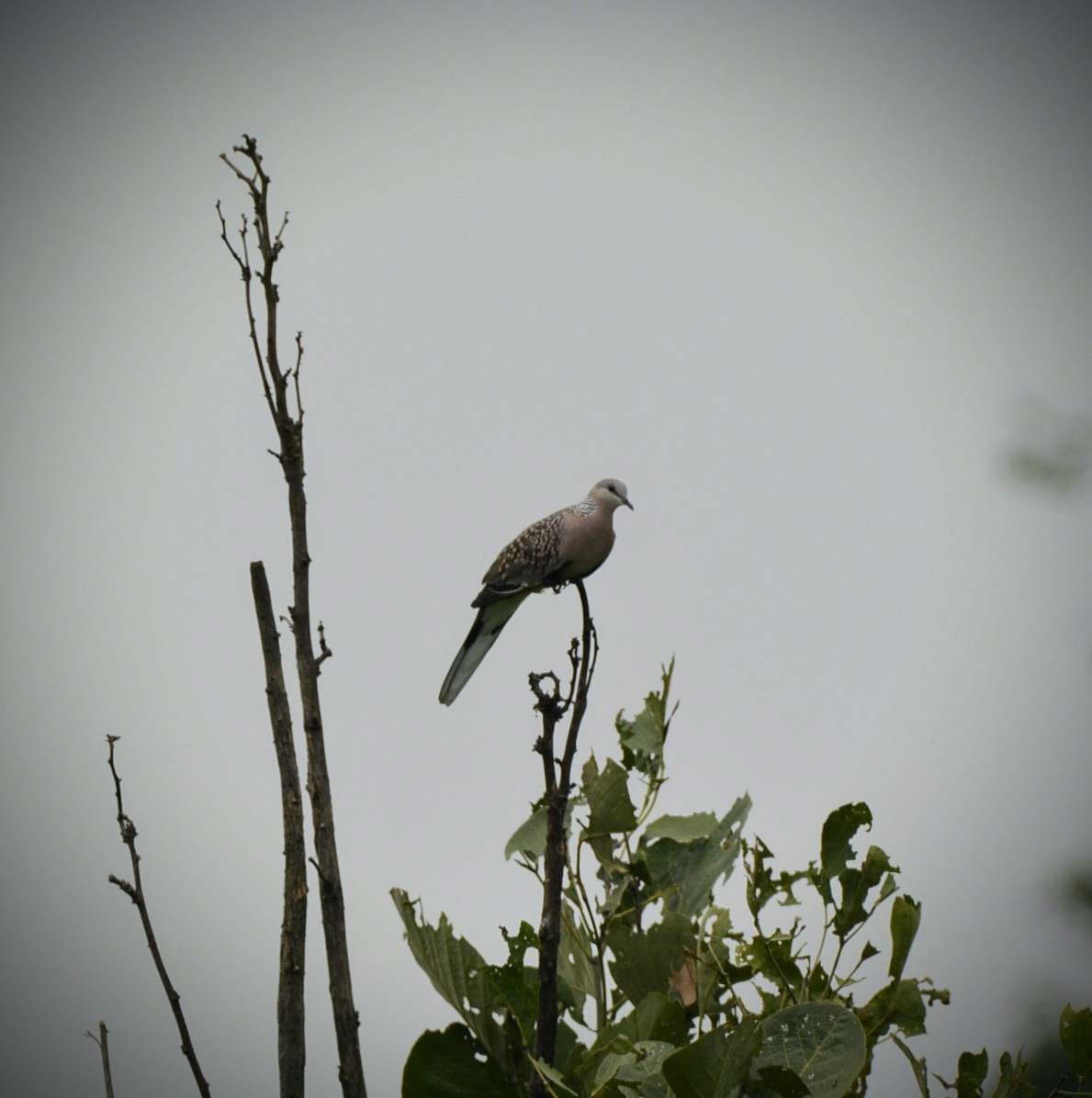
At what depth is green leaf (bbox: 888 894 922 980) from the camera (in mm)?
1591

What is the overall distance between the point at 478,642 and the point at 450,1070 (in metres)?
3.20

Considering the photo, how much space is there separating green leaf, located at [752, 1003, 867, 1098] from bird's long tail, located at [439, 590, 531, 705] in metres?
3.23

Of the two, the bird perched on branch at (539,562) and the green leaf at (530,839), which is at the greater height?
the bird perched on branch at (539,562)

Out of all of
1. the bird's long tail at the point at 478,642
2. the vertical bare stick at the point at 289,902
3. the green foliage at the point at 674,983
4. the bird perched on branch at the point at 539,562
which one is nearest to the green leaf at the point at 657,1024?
the green foliage at the point at 674,983

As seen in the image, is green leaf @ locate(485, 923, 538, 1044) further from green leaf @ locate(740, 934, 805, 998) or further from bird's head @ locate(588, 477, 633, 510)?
bird's head @ locate(588, 477, 633, 510)

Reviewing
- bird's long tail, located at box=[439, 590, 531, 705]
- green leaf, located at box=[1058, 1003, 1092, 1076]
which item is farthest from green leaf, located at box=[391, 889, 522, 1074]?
bird's long tail, located at box=[439, 590, 531, 705]

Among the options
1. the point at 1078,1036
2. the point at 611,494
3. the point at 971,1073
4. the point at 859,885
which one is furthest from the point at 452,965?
the point at 611,494

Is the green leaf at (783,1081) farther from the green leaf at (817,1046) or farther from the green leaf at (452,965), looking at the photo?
the green leaf at (452,965)

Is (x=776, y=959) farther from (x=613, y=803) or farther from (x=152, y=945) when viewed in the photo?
(x=152, y=945)

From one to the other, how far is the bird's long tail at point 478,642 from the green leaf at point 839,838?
287 centimetres

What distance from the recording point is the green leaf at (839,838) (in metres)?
1.77

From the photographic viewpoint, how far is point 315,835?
95.9 inches

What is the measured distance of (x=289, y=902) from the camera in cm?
237

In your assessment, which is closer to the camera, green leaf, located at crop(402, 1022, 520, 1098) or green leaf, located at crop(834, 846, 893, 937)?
green leaf, located at crop(402, 1022, 520, 1098)
